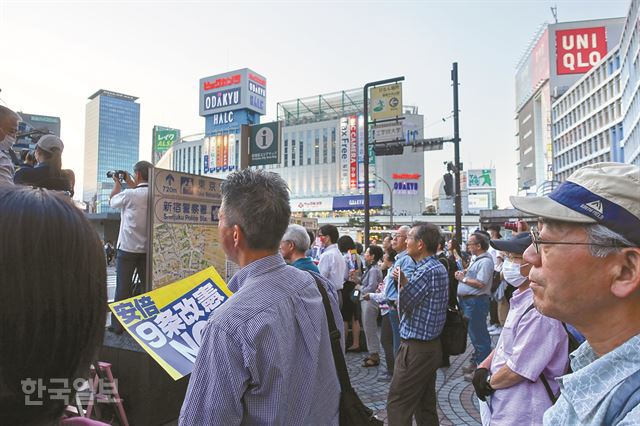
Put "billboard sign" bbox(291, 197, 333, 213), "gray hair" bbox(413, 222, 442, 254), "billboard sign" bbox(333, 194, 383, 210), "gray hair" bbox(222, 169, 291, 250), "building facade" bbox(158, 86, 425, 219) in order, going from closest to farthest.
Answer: "gray hair" bbox(222, 169, 291, 250)
"gray hair" bbox(413, 222, 442, 254)
"billboard sign" bbox(333, 194, 383, 210)
"building facade" bbox(158, 86, 425, 219)
"billboard sign" bbox(291, 197, 333, 213)

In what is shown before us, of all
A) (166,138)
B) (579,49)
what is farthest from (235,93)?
(579,49)

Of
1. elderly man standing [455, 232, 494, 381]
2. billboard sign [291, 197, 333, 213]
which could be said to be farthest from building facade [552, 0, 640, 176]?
elderly man standing [455, 232, 494, 381]

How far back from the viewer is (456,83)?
1425 centimetres

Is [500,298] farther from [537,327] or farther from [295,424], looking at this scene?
[295,424]

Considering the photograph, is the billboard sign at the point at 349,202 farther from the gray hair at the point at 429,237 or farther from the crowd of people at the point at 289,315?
the crowd of people at the point at 289,315

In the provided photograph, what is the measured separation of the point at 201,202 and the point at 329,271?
240 cm

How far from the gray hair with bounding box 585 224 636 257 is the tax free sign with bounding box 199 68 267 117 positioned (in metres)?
42.8

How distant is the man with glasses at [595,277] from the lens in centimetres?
104

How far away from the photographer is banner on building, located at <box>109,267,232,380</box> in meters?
2.88

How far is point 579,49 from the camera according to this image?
74688 mm

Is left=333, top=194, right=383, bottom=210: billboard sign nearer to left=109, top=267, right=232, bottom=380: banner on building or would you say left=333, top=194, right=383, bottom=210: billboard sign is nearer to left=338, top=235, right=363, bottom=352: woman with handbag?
left=338, top=235, right=363, bottom=352: woman with handbag

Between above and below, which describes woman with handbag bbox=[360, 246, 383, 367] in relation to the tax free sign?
below

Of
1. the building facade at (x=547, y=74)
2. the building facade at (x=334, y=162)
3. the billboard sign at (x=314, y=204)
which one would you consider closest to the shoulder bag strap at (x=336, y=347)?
the building facade at (x=334, y=162)

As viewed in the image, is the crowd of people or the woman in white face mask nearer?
the crowd of people
